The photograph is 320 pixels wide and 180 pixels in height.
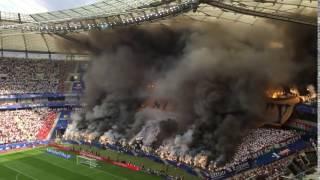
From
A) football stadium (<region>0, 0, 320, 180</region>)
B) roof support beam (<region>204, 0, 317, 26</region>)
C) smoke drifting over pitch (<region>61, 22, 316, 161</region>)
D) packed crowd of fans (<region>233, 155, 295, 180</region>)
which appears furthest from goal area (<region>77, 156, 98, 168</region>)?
roof support beam (<region>204, 0, 317, 26</region>)

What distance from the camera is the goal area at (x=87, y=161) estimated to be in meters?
43.4

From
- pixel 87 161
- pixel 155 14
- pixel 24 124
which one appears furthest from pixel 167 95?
pixel 24 124

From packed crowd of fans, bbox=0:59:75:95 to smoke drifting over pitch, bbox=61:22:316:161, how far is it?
30.7 ft

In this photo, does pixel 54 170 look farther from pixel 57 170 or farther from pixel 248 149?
pixel 248 149

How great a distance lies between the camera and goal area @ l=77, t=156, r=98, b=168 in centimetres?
4338

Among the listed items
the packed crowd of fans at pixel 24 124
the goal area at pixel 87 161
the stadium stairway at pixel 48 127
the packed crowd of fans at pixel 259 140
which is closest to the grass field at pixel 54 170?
the goal area at pixel 87 161

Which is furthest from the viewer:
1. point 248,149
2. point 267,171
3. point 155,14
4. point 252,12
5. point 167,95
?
point 167,95

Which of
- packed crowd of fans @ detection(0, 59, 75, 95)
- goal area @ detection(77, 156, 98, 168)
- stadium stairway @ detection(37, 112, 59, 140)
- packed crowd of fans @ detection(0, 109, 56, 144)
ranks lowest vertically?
stadium stairway @ detection(37, 112, 59, 140)

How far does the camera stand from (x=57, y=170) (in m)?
41.9

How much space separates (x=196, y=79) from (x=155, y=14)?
30.2 ft

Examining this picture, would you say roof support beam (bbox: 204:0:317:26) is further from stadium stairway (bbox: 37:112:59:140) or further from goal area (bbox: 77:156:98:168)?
stadium stairway (bbox: 37:112:59:140)

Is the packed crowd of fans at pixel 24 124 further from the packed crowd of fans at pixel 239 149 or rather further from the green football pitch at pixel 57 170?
the packed crowd of fans at pixel 239 149

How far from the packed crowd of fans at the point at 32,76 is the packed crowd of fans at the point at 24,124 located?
3806mm

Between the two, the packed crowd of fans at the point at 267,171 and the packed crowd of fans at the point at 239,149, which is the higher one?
the packed crowd of fans at the point at 267,171
